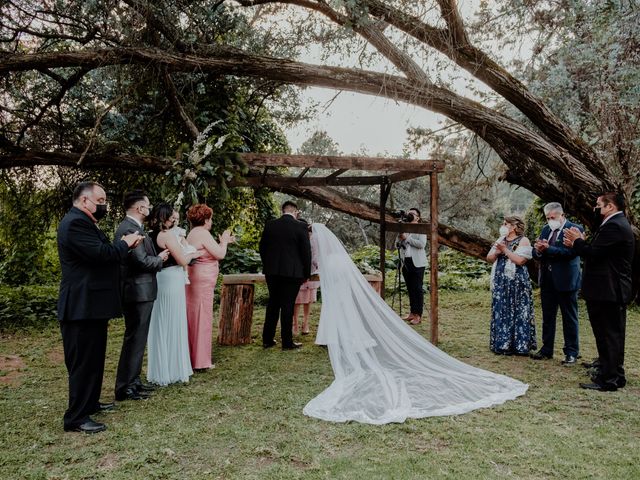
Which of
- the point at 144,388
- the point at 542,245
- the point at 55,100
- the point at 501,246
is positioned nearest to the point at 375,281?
the point at 501,246

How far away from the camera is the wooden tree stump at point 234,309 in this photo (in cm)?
745

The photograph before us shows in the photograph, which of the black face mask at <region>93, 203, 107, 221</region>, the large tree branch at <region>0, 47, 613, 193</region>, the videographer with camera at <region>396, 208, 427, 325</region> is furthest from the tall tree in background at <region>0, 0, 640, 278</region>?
the black face mask at <region>93, 203, 107, 221</region>

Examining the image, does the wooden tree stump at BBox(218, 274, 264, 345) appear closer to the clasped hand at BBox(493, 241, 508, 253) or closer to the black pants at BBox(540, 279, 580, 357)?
the clasped hand at BBox(493, 241, 508, 253)

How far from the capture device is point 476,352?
22.8 ft

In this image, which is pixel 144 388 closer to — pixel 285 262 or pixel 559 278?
pixel 285 262

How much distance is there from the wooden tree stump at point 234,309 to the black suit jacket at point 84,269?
3.27 meters

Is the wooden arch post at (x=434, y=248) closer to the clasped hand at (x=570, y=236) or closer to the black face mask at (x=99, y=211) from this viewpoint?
the clasped hand at (x=570, y=236)

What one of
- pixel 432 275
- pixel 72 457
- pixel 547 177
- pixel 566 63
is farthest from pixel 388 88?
pixel 72 457

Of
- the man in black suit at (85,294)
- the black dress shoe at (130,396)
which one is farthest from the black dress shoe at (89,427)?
the black dress shoe at (130,396)

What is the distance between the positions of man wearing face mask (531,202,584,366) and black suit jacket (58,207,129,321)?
4.71 metres

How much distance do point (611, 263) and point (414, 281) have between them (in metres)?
3.94

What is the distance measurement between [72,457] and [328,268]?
3716 mm

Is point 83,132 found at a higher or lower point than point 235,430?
higher

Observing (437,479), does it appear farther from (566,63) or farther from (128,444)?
(566,63)
